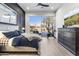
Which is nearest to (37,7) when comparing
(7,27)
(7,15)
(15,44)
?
(7,15)

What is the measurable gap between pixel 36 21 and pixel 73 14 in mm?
805

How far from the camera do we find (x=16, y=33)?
274 centimetres

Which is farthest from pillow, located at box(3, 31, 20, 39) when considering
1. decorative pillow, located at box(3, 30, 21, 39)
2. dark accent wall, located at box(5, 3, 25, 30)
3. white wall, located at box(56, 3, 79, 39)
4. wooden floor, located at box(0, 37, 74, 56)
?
white wall, located at box(56, 3, 79, 39)

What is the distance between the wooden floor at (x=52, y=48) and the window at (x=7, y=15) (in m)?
0.79

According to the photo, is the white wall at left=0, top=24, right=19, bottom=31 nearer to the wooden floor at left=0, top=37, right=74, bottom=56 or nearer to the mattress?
the mattress

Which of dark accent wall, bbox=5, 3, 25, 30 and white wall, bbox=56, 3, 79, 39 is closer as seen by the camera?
white wall, bbox=56, 3, 79, 39

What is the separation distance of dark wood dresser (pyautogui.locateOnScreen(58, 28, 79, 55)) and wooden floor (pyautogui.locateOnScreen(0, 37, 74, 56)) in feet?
0.33

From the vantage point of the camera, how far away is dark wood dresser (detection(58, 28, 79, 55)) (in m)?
2.69

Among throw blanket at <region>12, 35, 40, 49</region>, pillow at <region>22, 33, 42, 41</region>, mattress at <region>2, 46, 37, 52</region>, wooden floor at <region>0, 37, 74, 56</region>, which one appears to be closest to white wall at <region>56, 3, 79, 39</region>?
wooden floor at <region>0, 37, 74, 56</region>

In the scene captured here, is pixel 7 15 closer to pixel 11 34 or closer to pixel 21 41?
pixel 11 34

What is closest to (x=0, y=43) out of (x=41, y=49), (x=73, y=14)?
(x=41, y=49)

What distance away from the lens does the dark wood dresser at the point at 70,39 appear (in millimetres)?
2688

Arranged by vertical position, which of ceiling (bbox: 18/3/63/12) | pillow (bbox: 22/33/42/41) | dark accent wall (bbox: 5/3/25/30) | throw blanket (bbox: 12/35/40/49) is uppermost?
ceiling (bbox: 18/3/63/12)

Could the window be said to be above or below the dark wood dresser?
above
